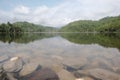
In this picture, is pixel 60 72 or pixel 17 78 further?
pixel 60 72

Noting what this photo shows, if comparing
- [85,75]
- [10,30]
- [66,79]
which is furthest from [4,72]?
[10,30]

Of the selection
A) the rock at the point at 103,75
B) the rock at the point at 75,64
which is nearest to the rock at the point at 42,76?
the rock at the point at 103,75

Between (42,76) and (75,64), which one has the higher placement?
(42,76)

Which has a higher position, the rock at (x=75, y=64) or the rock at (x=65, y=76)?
the rock at (x=65, y=76)

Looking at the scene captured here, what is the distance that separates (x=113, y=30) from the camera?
502ft

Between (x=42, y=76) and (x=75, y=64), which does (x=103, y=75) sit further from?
(x=42, y=76)

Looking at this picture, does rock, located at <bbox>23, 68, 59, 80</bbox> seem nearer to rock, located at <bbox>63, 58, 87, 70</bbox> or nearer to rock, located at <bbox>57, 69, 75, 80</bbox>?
rock, located at <bbox>57, 69, 75, 80</bbox>

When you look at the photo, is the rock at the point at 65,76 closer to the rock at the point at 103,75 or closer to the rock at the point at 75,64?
the rock at the point at 103,75

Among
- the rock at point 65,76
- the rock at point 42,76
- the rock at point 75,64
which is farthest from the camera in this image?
the rock at point 75,64

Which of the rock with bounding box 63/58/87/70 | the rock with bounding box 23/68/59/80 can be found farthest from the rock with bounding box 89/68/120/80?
the rock with bounding box 23/68/59/80

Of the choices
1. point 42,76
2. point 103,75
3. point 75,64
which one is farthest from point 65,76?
point 75,64

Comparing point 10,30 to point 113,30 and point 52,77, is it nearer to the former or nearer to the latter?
point 113,30

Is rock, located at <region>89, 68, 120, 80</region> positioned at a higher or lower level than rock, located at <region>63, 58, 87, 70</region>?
higher

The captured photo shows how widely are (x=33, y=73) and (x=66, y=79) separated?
2.28 meters
